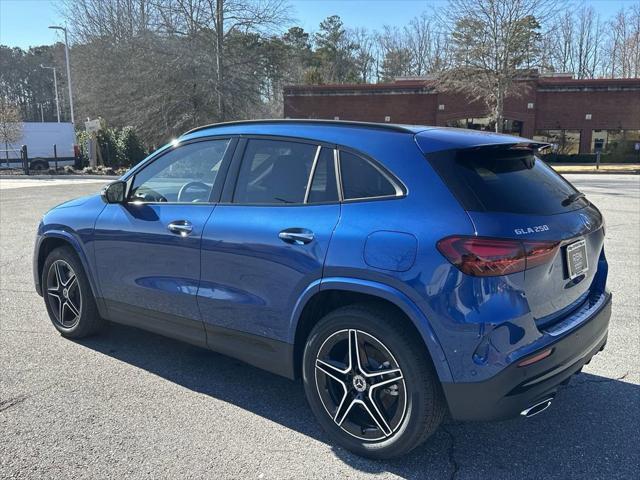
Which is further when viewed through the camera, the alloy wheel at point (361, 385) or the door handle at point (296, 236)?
the door handle at point (296, 236)

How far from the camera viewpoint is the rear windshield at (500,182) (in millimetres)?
2674

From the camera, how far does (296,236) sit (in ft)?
9.86

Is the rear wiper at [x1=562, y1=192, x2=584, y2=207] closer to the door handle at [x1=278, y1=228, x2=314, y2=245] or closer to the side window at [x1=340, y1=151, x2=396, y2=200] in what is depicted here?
the side window at [x1=340, y1=151, x2=396, y2=200]

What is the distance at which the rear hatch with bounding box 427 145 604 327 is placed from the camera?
256 centimetres

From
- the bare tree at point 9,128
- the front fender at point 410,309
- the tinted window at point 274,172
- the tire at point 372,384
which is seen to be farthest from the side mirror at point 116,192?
the bare tree at point 9,128

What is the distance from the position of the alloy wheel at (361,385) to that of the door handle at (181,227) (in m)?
1.22

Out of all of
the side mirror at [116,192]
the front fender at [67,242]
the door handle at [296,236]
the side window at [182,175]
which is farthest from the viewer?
the front fender at [67,242]

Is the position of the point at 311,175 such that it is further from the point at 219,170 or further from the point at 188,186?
the point at 188,186

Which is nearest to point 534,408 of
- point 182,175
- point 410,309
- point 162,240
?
point 410,309

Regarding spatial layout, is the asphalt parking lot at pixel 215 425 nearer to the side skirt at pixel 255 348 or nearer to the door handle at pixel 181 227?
the side skirt at pixel 255 348

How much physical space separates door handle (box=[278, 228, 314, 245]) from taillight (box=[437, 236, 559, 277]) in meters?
0.75

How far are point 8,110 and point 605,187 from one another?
92.7ft

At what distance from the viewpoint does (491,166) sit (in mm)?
2930

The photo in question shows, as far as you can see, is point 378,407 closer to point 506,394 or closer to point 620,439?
point 506,394
